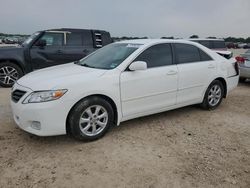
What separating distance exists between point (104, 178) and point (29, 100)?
152 centimetres

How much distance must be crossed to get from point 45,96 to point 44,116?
0.27 metres

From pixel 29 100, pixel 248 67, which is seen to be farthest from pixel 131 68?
pixel 248 67

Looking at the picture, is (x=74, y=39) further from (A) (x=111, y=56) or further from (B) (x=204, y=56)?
(B) (x=204, y=56)

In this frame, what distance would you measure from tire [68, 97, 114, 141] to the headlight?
30 cm

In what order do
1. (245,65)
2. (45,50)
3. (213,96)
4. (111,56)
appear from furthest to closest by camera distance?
(245,65) → (45,50) → (213,96) → (111,56)

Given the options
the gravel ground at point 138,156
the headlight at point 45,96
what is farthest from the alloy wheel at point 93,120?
the headlight at point 45,96

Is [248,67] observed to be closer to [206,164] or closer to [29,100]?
[206,164]

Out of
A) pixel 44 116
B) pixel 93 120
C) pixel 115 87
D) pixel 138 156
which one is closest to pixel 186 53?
pixel 115 87

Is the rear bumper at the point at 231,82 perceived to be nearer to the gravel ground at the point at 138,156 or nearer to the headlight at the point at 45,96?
the gravel ground at the point at 138,156

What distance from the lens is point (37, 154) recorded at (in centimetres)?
372

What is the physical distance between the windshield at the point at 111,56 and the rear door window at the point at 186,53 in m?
0.86

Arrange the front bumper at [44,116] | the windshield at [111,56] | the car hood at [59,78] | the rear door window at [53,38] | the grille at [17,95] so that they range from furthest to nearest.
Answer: the rear door window at [53,38] < the windshield at [111,56] < the grille at [17,95] < the car hood at [59,78] < the front bumper at [44,116]

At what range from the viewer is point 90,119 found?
4.05m

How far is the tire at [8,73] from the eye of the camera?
802 cm
